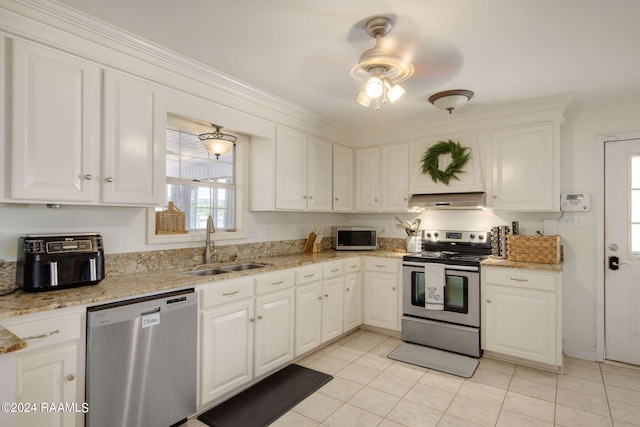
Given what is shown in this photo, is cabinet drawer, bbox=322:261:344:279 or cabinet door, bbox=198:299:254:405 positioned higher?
cabinet drawer, bbox=322:261:344:279

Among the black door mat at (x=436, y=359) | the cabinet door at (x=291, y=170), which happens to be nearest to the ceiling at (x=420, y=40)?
the cabinet door at (x=291, y=170)

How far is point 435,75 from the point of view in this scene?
2691mm

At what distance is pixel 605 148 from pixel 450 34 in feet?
7.48

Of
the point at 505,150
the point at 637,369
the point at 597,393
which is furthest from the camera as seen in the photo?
the point at 505,150

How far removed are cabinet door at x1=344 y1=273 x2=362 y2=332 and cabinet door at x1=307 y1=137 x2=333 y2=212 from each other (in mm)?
842

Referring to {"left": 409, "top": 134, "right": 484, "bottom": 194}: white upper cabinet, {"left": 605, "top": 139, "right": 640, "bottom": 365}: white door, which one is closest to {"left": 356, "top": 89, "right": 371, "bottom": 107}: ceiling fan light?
{"left": 409, "top": 134, "right": 484, "bottom": 194}: white upper cabinet

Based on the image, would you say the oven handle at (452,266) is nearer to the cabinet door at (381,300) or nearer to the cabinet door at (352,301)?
the cabinet door at (381,300)

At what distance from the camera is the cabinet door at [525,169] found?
322 cm

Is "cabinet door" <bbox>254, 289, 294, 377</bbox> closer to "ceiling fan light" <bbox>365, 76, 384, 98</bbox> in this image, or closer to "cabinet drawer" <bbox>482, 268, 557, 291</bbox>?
"ceiling fan light" <bbox>365, 76, 384, 98</bbox>

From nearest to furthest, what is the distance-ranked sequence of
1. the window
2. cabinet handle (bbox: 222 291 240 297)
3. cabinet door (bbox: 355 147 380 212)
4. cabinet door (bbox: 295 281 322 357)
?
cabinet handle (bbox: 222 291 240 297)
the window
cabinet door (bbox: 295 281 322 357)
cabinet door (bbox: 355 147 380 212)

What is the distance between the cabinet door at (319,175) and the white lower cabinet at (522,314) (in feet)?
5.87

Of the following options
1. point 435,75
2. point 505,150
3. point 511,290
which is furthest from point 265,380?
point 505,150

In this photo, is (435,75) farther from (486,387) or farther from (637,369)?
(637,369)

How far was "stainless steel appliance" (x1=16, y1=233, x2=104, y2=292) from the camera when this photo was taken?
6.05ft
